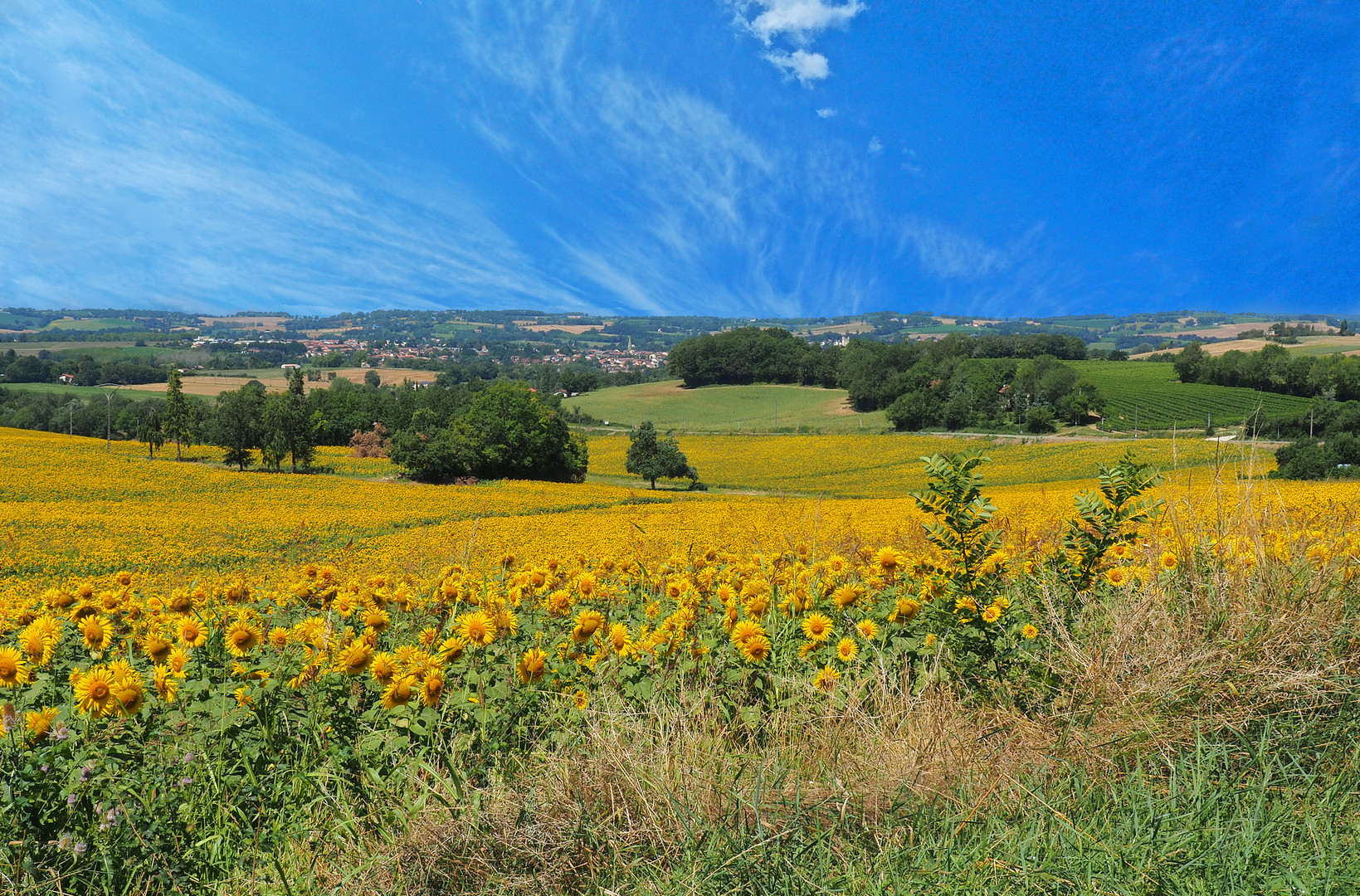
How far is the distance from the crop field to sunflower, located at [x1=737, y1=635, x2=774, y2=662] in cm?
2

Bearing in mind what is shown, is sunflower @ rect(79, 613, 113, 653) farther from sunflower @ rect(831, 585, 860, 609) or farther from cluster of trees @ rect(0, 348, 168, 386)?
cluster of trees @ rect(0, 348, 168, 386)

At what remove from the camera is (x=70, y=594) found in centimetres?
359

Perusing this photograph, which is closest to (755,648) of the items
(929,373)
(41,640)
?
(41,640)

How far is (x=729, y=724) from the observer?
9.36 ft

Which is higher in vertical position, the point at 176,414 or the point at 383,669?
the point at 176,414

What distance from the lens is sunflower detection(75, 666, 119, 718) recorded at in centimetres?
240

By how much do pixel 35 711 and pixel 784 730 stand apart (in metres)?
2.71

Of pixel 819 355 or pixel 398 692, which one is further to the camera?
pixel 819 355

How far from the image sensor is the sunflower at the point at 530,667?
287cm

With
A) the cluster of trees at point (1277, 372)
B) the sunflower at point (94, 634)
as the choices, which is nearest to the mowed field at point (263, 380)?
the sunflower at point (94, 634)

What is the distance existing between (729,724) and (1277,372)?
106 meters

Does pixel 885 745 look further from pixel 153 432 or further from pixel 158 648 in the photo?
pixel 153 432

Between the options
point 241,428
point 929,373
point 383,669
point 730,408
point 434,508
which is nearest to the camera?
point 383,669

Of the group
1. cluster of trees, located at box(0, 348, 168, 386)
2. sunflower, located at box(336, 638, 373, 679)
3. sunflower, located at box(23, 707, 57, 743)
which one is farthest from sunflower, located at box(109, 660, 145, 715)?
cluster of trees, located at box(0, 348, 168, 386)
